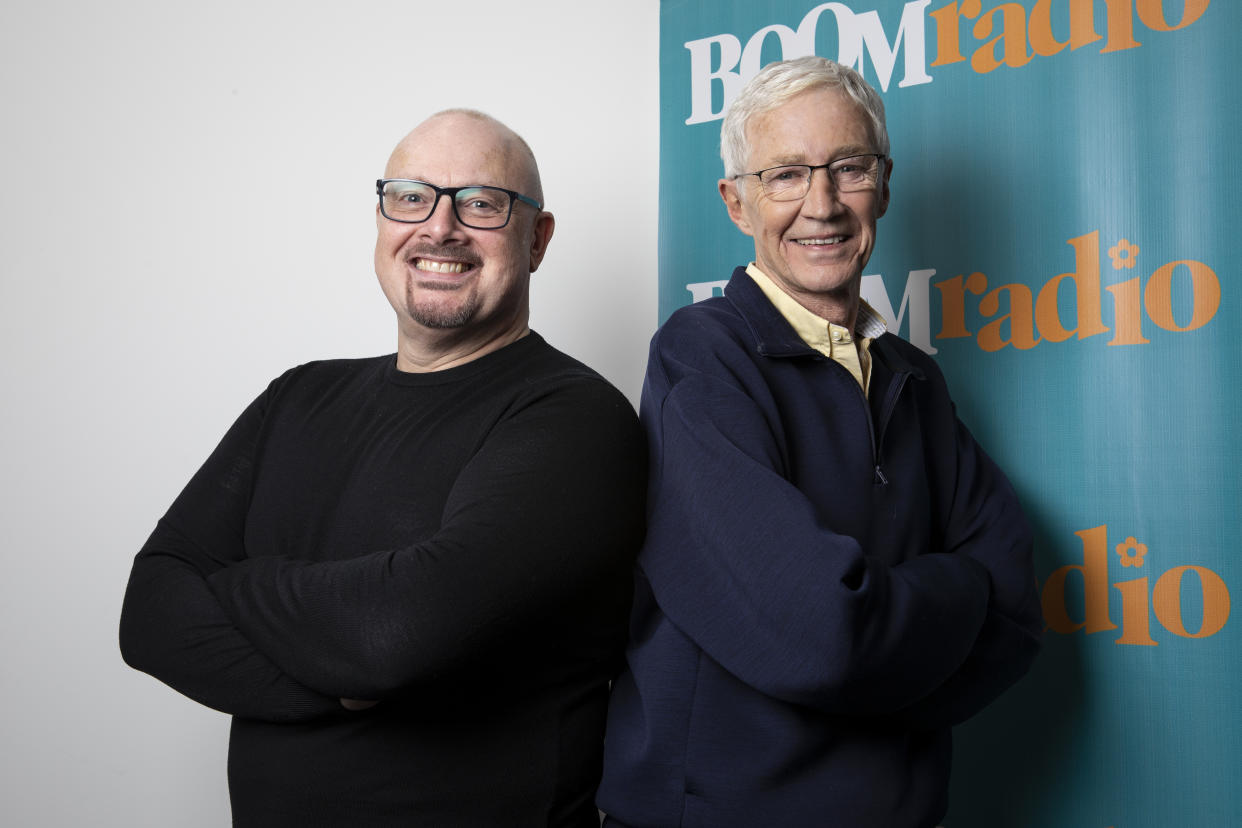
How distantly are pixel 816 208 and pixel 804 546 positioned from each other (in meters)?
0.49

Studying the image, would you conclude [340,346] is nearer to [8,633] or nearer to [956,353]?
[8,633]

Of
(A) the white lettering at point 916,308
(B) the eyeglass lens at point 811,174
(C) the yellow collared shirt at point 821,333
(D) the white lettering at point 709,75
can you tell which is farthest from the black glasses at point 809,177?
(D) the white lettering at point 709,75

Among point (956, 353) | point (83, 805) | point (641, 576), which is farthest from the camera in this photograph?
point (83, 805)

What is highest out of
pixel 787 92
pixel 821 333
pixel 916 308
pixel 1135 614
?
pixel 787 92

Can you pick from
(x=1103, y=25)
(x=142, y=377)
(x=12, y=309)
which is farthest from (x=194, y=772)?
(x=1103, y=25)

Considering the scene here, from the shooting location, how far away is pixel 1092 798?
5.85ft

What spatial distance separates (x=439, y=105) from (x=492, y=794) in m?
1.60

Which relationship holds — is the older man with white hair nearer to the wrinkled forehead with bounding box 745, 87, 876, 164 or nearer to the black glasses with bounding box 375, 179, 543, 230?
the wrinkled forehead with bounding box 745, 87, 876, 164

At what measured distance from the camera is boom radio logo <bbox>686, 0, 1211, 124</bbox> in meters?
1.81

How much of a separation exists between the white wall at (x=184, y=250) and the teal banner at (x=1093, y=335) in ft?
2.16

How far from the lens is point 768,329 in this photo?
136 centimetres

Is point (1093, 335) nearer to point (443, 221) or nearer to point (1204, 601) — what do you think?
point (1204, 601)

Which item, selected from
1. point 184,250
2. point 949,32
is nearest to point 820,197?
point 949,32

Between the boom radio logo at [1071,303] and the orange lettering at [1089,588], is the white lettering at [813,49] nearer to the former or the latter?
the boom radio logo at [1071,303]
